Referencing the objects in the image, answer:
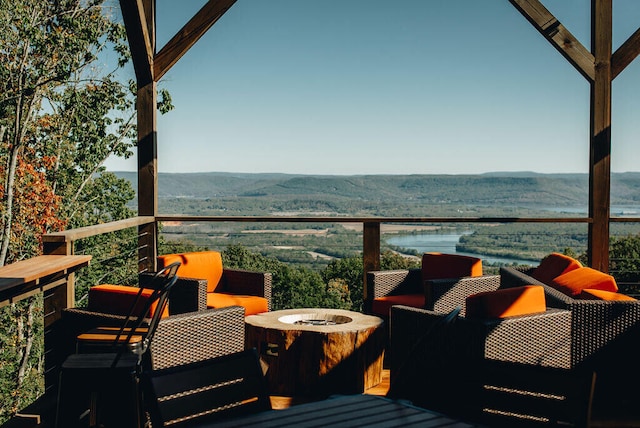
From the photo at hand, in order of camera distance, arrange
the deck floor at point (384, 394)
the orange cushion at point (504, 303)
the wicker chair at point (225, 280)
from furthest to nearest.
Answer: the wicker chair at point (225, 280)
the orange cushion at point (504, 303)
the deck floor at point (384, 394)

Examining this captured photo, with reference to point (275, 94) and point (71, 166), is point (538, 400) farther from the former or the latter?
point (275, 94)

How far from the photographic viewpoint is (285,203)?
24766 millimetres

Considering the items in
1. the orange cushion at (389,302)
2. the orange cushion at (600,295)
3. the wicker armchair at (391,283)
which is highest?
the orange cushion at (600,295)

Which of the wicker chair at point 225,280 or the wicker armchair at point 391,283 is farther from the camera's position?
the wicker armchair at point 391,283

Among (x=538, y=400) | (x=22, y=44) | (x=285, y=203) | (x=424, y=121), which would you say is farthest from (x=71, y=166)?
(x=424, y=121)

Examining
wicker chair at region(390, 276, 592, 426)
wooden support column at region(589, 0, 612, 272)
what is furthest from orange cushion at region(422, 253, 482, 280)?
wooden support column at region(589, 0, 612, 272)

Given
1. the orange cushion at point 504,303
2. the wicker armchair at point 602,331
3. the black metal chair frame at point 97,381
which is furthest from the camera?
the wicker armchair at point 602,331

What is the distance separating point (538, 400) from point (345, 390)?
2.14 m

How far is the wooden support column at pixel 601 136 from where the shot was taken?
5.45 metres

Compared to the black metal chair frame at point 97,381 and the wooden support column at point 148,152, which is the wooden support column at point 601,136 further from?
the black metal chair frame at point 97,381

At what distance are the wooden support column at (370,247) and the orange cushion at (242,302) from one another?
36.0 inches

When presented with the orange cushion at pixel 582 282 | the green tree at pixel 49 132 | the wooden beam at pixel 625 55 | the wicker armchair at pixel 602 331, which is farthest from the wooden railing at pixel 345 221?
the green tree at pixel 49 132

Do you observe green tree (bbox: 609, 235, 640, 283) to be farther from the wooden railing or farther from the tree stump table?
the tree stump table

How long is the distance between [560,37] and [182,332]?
4.08 metres
